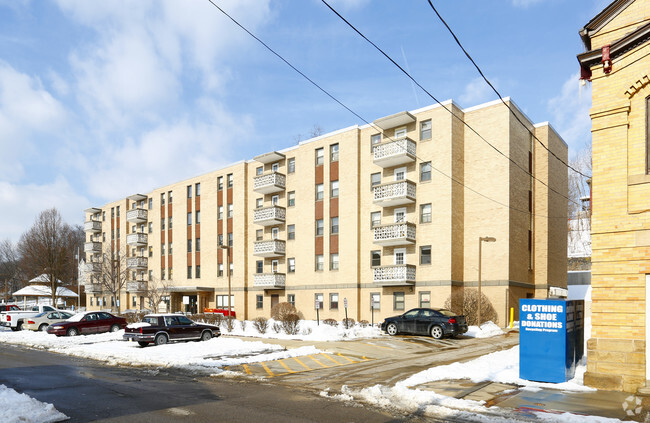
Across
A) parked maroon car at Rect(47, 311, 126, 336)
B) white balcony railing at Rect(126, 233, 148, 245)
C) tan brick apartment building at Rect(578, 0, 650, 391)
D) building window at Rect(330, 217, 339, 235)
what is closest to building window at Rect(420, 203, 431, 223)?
building window at Rect(330, 217, 339, 235)

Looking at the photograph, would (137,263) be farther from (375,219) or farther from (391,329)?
(391,329)

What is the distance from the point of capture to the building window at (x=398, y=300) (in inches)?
1473

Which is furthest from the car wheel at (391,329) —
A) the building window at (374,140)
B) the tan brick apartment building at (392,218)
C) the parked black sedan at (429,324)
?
the building window at (374,140)

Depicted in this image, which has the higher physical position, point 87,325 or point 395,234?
point 395,234

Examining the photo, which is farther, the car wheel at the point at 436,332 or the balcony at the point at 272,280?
the balcony at the point at 272,280

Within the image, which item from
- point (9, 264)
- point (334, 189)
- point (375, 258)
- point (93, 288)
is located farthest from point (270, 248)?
point (9, 264)

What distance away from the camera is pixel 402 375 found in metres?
14.0

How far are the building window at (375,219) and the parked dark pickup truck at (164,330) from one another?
18.4 meters

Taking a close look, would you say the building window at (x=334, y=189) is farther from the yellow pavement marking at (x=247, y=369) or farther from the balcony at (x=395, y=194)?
the yellow pavement marking at (x=247, y=369)

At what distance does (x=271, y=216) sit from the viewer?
150 feet

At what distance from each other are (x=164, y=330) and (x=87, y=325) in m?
9.76

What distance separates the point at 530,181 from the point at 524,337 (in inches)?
1144

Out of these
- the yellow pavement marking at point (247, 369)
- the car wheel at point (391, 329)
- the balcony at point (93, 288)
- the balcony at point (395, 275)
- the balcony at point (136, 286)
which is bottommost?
the balcony at point (93, 288)

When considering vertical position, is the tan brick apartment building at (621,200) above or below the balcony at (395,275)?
above
